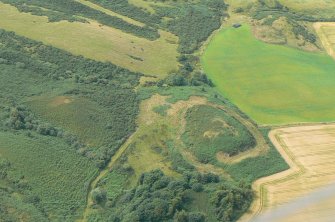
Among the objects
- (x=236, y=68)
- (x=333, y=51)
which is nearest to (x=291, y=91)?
(x=236, y=68)

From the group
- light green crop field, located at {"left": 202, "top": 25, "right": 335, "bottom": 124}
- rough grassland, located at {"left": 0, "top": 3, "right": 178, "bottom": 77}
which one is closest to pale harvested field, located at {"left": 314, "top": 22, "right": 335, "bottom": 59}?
light green crop field, located at {"left": 202, "top": 25, "right": 335, "bottom": 124}

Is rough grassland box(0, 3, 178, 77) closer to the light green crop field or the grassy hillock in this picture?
the light green crop field

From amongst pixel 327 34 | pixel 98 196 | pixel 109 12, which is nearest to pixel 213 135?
pixel 98 196

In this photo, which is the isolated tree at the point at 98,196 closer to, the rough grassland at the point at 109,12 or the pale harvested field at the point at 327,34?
the rough grassland at the point at 109,12

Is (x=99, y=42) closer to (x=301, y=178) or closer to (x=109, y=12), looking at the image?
(x=109, y=12)

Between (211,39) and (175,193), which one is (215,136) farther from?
(211,39)

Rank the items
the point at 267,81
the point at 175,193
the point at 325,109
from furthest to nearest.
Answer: the point at 267,81 → the point at 325,109 → the point at 175,193

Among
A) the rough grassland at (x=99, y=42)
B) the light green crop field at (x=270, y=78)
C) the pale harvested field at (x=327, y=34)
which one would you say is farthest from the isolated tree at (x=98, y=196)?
the pale harvested field at (x=327, y=34)
